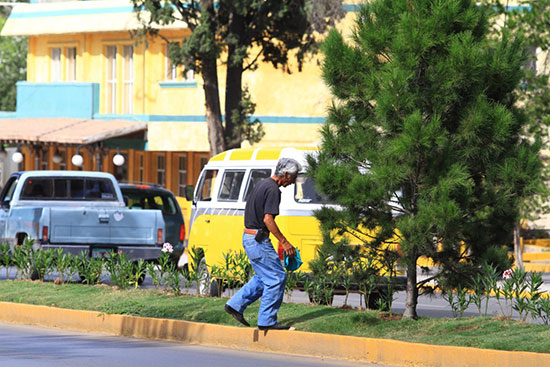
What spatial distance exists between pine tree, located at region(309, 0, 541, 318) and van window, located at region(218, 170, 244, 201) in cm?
576

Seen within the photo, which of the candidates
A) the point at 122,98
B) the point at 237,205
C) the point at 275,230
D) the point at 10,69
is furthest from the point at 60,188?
the point at 10,69

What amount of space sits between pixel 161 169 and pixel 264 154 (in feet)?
82.9

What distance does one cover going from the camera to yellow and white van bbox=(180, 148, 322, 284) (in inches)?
702

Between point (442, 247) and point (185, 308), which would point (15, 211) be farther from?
point (442, 247)

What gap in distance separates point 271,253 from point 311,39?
18969mm

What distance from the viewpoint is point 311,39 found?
31578 millimetres

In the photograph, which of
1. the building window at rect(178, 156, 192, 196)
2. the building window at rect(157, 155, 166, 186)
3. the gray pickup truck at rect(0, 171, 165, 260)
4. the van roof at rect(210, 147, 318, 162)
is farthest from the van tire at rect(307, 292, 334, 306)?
the building window at rect(157, 155, 166, 186)

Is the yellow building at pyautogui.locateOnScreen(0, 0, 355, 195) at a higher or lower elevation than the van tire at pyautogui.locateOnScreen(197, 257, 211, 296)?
higher

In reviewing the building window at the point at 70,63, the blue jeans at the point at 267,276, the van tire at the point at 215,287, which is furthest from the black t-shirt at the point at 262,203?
the building window at the point at 70,63

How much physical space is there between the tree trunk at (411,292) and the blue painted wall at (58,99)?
3021 cm

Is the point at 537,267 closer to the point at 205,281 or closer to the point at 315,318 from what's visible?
the point at 205,281

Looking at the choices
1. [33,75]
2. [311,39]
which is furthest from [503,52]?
[33,75]

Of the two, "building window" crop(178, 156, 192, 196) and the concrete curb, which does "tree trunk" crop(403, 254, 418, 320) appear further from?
"building window" crop(178, 156, 192, 196)

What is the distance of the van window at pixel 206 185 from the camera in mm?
20531
